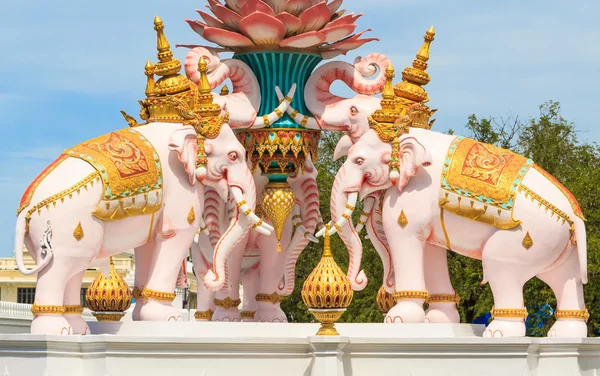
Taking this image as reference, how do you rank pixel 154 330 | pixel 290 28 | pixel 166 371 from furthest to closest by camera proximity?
pixel 290 28 < pixel 154 330 < pixel 166 371

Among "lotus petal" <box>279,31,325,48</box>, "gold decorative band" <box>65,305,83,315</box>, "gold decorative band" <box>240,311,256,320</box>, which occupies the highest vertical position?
"lotus petal" <box>279,31,325,48</box>

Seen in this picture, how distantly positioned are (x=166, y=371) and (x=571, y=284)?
156 inches

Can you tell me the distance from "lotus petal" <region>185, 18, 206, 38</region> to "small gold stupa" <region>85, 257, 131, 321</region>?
98.4 inches

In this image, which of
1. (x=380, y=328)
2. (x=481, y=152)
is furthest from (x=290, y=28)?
(x=380, y=328)

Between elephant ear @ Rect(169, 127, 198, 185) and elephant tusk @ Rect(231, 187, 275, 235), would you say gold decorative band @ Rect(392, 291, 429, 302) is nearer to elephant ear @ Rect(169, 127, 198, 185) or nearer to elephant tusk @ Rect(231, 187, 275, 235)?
elephant tusk @ Rect(231, 187, 275, 235)

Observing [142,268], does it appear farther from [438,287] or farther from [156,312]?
[438,287]

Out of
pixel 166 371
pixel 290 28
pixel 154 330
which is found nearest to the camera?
pixel 166 371

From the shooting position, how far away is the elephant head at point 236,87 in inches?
550

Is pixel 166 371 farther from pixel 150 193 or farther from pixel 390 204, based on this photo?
pixel 390 204

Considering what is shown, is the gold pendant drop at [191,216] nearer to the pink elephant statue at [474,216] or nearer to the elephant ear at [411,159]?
the pink elephant statue at [474,216]

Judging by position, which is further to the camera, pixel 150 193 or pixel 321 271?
pixel 150 193

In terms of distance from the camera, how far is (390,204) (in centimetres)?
1359

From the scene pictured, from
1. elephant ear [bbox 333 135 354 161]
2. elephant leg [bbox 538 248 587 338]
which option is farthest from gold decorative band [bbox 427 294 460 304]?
elephant ear [bbox 333 135 354 161]

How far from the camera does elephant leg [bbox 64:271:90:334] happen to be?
13086 mm
